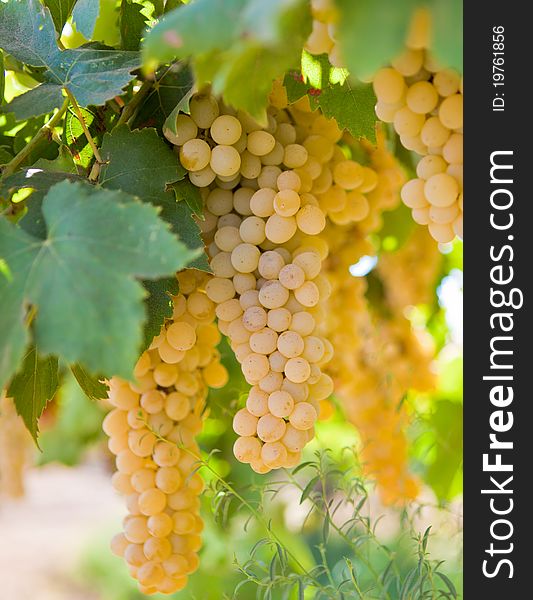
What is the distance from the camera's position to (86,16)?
527 mm

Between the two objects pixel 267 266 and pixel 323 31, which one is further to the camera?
pixel 267 266

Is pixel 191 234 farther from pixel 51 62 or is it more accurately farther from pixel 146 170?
pixel 51 62

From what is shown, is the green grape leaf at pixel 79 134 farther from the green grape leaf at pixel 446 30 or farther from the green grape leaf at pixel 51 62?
the green grape leaf at pixel 446 30

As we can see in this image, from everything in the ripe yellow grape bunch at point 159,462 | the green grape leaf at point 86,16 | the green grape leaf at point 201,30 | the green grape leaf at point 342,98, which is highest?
the green grape leaf at point 86,16

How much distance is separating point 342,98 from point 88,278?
0.23 m

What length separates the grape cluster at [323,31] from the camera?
35cm

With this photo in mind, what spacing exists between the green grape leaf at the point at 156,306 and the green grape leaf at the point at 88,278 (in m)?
0.09

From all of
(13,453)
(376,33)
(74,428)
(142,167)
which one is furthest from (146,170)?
(74,428)

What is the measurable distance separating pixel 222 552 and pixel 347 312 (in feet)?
1.68

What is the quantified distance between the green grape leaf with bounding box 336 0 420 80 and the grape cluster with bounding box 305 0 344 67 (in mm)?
47

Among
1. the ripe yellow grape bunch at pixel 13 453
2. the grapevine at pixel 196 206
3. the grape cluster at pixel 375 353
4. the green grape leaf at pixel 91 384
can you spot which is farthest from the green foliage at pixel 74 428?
the green grape leaf at pixel 91 384

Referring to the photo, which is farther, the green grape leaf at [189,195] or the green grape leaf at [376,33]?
the green grape leaf at [189,195]

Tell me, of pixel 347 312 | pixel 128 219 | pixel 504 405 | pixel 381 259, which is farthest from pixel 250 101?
pixel 381 259

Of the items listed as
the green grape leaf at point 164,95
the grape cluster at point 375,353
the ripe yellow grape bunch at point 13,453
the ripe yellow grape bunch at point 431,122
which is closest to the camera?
the ripe yellow grape bunch at point 431,122
